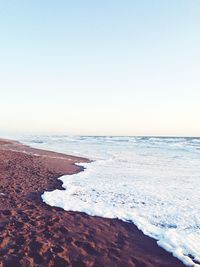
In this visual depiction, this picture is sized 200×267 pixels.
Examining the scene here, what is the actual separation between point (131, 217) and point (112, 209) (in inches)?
28.7

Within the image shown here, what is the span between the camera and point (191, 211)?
7.31 m

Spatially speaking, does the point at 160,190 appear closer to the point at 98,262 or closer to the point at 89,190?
the point at 89,190

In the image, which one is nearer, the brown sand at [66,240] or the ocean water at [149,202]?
the brown sand at [66,240]

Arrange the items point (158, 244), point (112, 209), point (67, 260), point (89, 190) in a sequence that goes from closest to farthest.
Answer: point (67, 260) < point (158, 244) < point (112, 209) < point (89, 190)

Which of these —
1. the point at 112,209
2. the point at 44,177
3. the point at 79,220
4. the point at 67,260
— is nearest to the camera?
the point at 67,260

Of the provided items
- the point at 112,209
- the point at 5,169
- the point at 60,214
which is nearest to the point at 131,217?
the point at 112,209

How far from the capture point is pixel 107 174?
12867 mm

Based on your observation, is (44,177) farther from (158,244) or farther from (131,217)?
(158,244)

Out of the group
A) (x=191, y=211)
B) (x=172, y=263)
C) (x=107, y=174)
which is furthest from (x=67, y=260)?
(x=107, y=174)

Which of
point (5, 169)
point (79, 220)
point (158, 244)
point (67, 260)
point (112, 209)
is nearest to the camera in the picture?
point (67, 260)

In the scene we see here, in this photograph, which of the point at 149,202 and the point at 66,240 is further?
the point at 149,202

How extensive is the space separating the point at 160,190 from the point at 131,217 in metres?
3.33

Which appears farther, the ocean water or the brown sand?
the ocean water

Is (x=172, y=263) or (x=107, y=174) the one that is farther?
(x=107, y=174)
